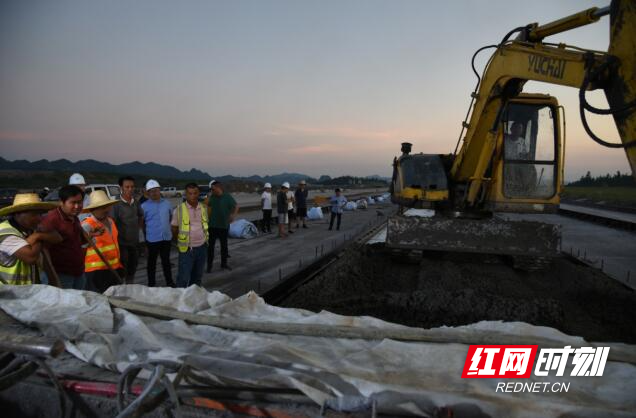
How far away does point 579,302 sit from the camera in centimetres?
554

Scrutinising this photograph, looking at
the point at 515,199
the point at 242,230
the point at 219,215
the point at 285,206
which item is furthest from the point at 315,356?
the point at 285,206

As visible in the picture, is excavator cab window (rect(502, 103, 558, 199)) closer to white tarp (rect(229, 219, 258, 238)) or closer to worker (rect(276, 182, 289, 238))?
worker (rect(276, 182, 289, 238))

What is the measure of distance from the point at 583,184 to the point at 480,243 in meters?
104

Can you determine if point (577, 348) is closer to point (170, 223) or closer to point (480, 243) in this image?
point (480, 243)

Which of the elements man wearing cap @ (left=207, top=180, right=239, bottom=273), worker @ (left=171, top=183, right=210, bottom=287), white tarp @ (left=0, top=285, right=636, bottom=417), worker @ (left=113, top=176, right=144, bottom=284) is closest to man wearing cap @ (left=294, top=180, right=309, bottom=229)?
man wearing cap @ (left=207, top=180, right=239, bottom=273)

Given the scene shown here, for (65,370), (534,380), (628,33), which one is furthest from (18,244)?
(628,33)

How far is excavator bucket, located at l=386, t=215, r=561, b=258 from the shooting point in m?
6.21

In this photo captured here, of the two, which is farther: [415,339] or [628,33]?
[628,33]

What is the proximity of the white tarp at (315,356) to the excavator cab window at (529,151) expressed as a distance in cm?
486

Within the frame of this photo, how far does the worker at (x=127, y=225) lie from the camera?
18.1ft

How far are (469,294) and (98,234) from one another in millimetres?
4417

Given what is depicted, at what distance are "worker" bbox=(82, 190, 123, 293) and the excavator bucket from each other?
13.7 ft

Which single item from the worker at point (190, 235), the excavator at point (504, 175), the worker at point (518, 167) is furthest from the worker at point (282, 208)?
the worker at point (518, 167)

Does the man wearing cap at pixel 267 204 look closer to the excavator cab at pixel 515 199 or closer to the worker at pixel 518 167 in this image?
the excavator cab at pixel 515 199
